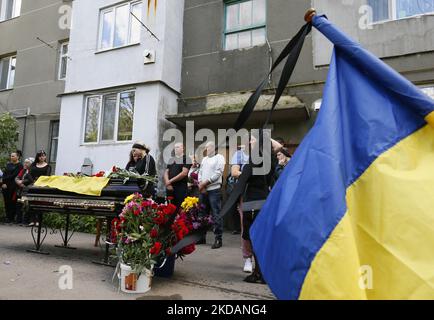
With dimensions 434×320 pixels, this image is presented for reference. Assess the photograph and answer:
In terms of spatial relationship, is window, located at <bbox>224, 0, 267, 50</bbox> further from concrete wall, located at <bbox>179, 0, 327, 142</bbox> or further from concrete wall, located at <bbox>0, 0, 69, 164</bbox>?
concrete wall, located at <bbox>0, 0, 69, 164</bbox>

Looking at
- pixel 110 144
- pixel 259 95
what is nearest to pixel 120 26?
pixel 110 144

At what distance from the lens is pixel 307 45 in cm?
891

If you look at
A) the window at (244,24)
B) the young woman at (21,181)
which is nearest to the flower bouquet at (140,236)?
the young woman at (21,181)

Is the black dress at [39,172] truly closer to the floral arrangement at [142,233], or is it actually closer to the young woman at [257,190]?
the floral arrangement at [142,233]

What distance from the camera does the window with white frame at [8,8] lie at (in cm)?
1495

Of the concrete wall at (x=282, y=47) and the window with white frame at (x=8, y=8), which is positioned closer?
the concrete wall at (x=282, y=47)

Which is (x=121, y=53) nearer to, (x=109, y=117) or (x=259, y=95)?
(x=109, y=117)

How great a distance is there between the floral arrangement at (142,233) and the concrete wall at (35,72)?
9.81m

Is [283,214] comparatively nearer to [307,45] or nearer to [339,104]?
[339,104]

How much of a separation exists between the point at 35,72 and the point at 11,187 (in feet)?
16.9

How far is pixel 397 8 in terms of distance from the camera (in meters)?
8.30

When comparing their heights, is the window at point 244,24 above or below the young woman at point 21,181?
above

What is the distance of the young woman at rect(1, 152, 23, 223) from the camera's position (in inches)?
406

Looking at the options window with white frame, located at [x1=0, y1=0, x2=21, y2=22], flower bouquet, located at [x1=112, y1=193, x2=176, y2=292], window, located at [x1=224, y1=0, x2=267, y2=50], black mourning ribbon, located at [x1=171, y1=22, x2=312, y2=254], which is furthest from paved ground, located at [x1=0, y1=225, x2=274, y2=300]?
window with white frame, located at [x1=0, y1=0, x2=21, y2=22]
